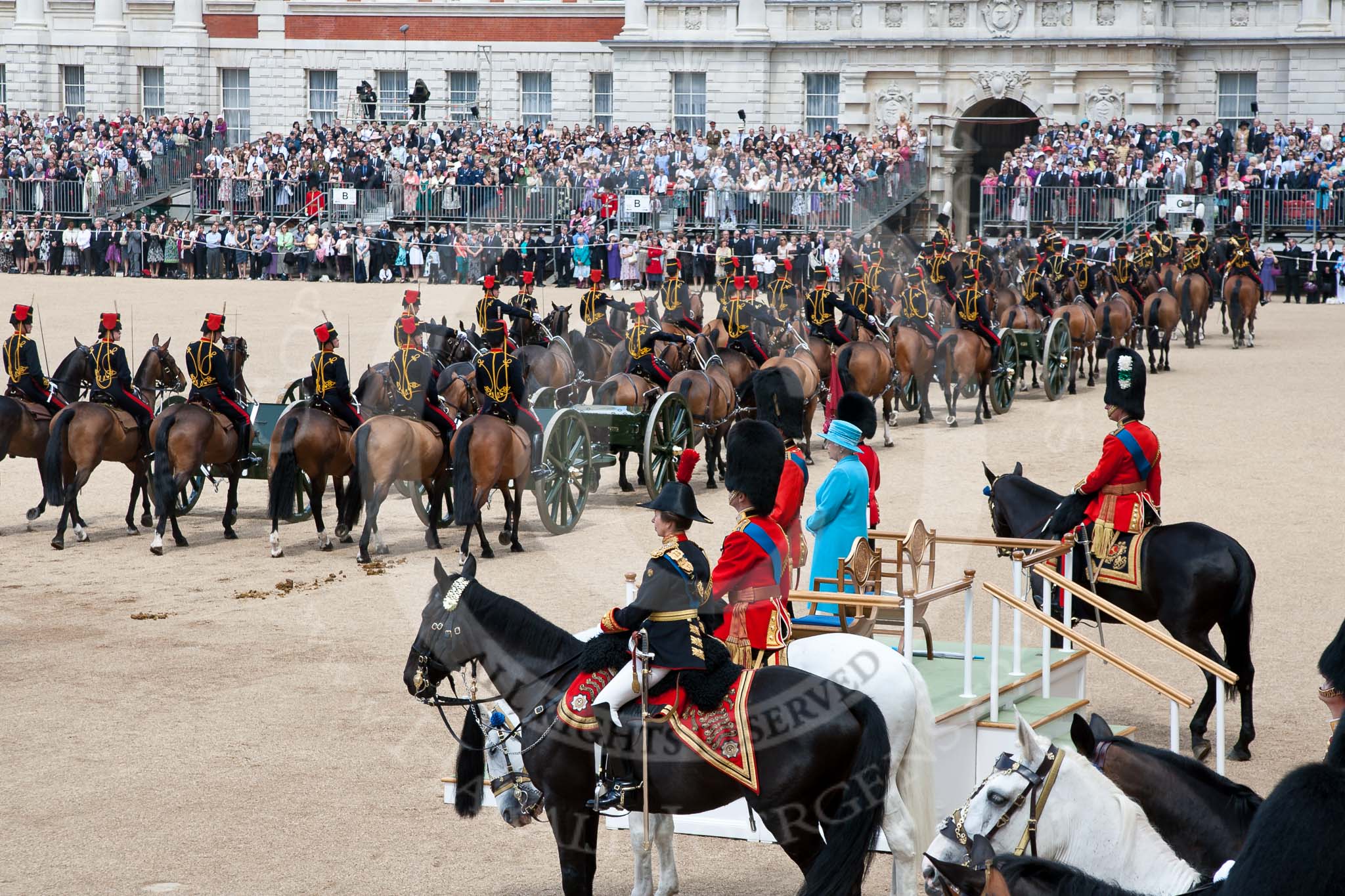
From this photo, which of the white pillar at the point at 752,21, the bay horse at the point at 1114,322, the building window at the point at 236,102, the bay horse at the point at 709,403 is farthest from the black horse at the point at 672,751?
the building window at the point at 236,102

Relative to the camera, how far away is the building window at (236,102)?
1689 inches

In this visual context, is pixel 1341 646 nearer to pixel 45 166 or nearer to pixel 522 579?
pixel 522 579

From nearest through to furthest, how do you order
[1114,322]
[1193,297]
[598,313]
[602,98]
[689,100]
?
[598,313]
[1114,322]
[1193,297]
[689,100]
[602,98]

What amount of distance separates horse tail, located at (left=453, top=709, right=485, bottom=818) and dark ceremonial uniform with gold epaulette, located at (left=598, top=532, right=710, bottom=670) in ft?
2.45

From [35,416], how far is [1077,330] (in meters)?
12.7

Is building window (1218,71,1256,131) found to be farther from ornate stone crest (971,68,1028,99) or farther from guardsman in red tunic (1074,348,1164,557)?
guardsman in red tunic (1074,348,1164,557)

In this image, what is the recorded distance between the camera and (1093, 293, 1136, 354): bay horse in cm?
2077

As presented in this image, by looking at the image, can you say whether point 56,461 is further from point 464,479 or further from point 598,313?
point 598,313

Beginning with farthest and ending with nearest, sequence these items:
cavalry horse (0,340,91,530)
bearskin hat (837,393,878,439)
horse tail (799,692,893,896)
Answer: cavalry horse (0,340,91,530) → bearskin hat (837,393,878,439) → horse tail (799,692,893,896)

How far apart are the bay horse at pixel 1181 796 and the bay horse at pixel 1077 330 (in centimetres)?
1578

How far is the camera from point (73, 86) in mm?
43312

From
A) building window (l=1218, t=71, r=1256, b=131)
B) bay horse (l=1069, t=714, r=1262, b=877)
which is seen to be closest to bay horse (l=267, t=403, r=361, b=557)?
bay horse (l=1069, t=714, r=1262, b=877)

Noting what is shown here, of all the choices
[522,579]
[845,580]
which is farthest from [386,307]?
[845,580]

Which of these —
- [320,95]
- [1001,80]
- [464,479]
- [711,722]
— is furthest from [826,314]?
[320,95]
